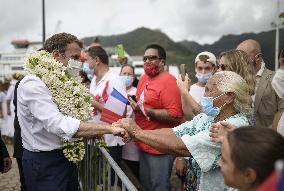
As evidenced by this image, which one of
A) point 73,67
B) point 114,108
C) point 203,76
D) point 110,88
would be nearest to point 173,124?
point 203,76

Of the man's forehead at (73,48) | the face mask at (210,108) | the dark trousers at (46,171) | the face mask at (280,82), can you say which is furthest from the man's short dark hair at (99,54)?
the face mask at (210,108)

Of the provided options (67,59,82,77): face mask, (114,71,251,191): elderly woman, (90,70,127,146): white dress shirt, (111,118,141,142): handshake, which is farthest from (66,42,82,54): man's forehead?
(90,70,127,146): white dress shirt

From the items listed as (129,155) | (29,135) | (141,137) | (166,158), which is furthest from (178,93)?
(29,135)

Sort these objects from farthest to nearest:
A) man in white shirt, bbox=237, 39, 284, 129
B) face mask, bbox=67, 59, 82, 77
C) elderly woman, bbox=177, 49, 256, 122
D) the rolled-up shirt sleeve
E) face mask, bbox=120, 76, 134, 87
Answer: face mask, bbox=120, 76, 134, 87, man in white shirt, bbox=237, 39, 284, 129, face mask, bbox=67, 59, 82, 77, the rolled-up shirt sleeve, elderly woman, bbox=177, 49, 256, 122

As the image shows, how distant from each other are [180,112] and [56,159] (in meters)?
1.94

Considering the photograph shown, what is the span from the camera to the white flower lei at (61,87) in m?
3.23

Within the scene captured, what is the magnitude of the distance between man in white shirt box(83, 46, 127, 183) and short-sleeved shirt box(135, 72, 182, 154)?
36 cm

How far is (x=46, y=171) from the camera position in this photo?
10.5 feet

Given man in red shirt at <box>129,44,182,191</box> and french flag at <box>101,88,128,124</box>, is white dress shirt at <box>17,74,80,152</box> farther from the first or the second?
man in red shirt at <box>129,44,182,191</box>

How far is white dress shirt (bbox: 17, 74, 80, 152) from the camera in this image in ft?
9.91

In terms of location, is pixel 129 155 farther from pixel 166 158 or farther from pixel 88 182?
pixel 88 182

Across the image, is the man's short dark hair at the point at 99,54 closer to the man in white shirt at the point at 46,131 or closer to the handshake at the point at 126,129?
the man in white shirt at the point at 46,131

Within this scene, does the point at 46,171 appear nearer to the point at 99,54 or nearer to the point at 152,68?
the point at 152,68

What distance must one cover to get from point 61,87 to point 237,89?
62.9 inches
